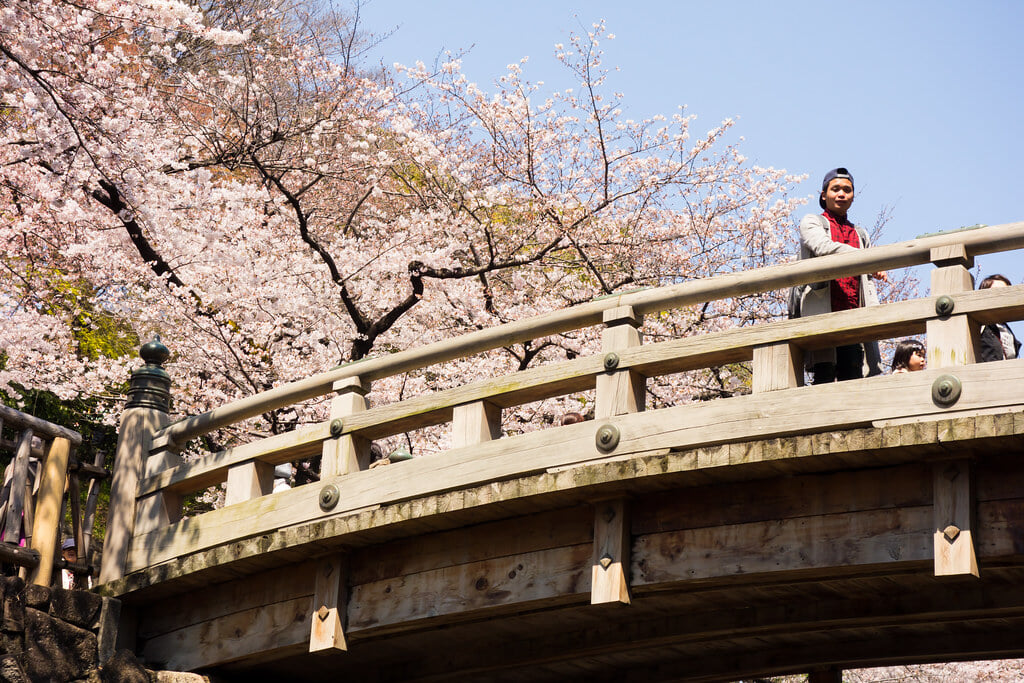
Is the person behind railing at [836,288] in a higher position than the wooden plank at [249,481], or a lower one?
higher

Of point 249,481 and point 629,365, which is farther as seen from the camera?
point 249,481

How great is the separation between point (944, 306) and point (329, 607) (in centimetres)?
445

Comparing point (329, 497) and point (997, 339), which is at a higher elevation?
point (997, 339)

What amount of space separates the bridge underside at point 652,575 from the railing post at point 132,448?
1.18 ft

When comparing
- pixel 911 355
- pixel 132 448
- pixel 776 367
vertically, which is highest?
pixel 911 355

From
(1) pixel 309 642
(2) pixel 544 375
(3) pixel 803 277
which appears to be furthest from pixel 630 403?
(1) pixel 309 642

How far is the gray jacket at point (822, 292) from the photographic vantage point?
708 cm

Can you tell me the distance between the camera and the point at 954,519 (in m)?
5.77

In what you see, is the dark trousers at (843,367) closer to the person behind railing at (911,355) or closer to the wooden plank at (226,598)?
the person behind railing at (911,355)

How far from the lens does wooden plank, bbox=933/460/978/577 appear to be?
567 centimetres

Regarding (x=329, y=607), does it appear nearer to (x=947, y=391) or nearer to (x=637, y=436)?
(x=637, y=436)

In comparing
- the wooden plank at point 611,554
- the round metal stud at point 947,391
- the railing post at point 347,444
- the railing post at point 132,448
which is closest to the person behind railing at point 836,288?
the round metal stud at point 947,391

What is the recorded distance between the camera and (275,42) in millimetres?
24469

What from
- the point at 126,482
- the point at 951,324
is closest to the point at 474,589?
the point at 951,324
